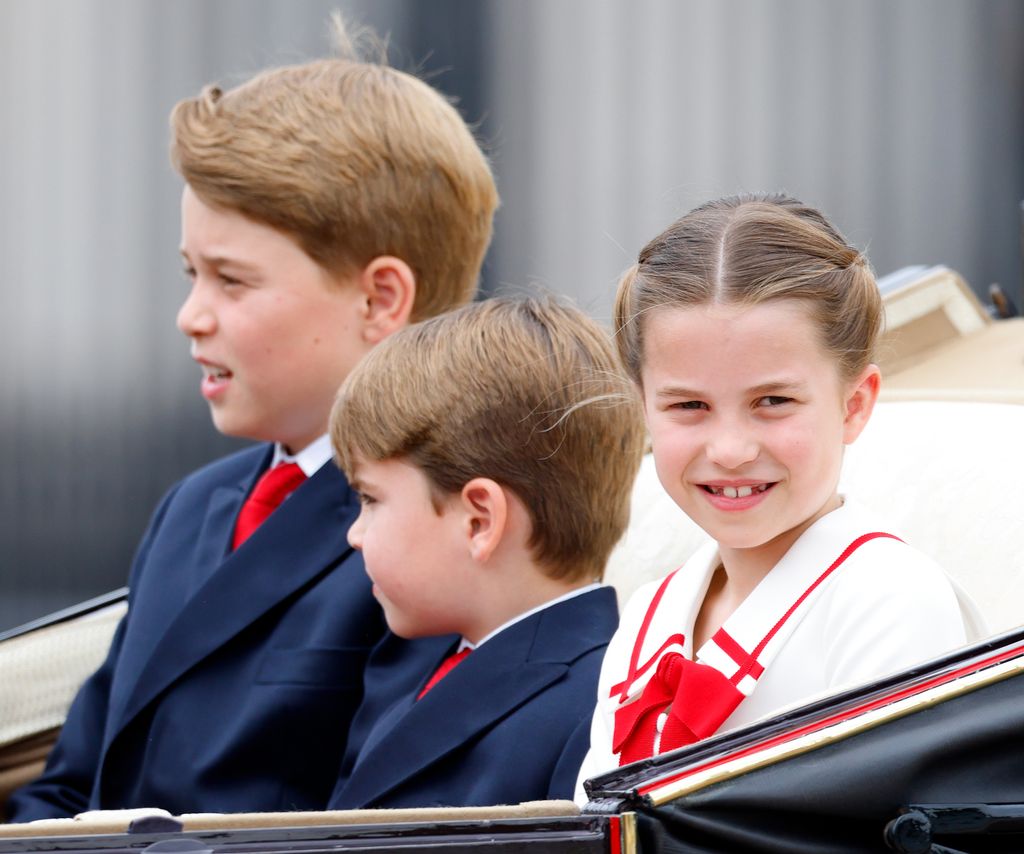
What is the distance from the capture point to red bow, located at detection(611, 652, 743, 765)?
106 centimetres

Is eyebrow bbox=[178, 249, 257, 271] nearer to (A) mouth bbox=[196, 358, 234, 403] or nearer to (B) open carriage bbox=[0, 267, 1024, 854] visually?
(A) mouth bbox=[196, 358, 234, 403]

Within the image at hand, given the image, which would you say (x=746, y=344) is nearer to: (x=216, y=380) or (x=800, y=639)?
(x=800, y=639)

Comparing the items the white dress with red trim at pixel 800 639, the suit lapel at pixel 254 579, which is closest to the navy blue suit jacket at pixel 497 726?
the white dress with red trim at pixel 800 639

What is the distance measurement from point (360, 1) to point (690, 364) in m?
3.72

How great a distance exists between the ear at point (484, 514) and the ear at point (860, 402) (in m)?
0.36

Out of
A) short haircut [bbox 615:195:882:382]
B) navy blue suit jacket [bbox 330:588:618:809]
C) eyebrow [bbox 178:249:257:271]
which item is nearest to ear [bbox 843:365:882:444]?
short haircut [bbox 615:195:882:382]

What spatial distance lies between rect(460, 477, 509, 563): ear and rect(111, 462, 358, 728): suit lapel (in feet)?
0.86

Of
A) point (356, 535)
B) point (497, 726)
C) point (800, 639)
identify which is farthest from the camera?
point (356, 535)

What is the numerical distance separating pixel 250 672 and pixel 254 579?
0.10 meters

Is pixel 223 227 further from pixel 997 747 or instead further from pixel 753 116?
pixel 753 116

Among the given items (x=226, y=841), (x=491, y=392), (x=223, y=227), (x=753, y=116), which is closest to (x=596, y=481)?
(x=491, y=392)

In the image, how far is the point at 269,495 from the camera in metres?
1.73

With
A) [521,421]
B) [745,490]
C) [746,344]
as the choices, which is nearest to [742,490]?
[745,490]

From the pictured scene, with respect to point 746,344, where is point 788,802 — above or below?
below
